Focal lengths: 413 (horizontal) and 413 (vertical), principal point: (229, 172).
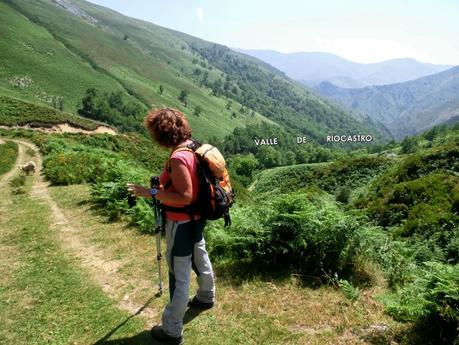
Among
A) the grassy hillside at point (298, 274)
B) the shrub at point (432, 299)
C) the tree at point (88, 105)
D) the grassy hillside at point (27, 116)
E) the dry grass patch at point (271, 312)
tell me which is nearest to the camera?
the shrub at point (432, 299)

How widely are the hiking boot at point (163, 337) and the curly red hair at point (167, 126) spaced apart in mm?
2784

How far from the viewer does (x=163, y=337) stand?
6078 millimetres

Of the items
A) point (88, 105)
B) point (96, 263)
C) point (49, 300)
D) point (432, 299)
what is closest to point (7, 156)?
point (96, 263)

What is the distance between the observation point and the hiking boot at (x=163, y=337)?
6016 mm

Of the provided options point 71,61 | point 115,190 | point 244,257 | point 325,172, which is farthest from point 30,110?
point 71,61

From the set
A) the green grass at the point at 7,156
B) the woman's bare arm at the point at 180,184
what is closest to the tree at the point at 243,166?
the green grass at the point at 7,156

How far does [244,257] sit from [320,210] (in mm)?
1867

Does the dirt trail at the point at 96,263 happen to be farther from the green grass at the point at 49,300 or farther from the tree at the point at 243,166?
the tree at the point at 243,166

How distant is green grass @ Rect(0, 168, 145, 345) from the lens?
6.61 m

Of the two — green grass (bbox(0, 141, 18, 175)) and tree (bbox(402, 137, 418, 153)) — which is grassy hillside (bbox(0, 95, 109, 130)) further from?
tree (bbox(402, 137, 418, 153))

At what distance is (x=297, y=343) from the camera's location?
6.06 meters

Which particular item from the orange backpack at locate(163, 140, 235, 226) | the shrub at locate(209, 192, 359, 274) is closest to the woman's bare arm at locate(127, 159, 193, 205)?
the orange backpack at locate(163, 140, 235, 226)

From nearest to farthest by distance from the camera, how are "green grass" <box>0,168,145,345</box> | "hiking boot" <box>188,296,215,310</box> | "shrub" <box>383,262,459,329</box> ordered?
"shrub" <box>383,262,459,329</box> < "green grass" <box>0,168,145,345</box> < "hiking boot" <box>188,296,215,310</box>

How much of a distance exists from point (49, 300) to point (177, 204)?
396cm
